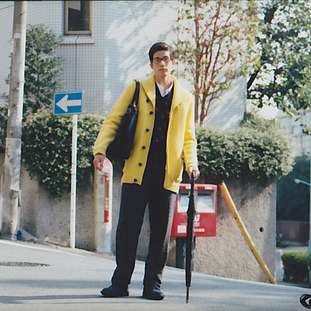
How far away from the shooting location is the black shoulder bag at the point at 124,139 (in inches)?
183

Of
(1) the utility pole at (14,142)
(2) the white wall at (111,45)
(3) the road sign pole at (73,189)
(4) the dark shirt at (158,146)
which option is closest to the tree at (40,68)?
(2) the white wall at (111,45)

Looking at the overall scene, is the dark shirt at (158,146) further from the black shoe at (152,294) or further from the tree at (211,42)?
the tree at (211,42)

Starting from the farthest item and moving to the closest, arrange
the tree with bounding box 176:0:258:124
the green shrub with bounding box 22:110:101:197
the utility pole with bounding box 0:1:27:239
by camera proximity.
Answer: the tree with bounding box 176:0:258:124 → the green shrub with bounding box 22:110:101:197 → the utility pole with bounding box 0:1:27:239

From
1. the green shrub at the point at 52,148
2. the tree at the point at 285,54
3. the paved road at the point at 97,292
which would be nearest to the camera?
the paved road at the point at 97,292

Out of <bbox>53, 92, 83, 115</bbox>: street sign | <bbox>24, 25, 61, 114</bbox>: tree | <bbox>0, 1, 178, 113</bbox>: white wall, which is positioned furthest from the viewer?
<bbox>0, 1, 178, 113</bbox>: white wall

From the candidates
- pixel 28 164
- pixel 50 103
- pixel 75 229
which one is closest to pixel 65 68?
pixel 50 103

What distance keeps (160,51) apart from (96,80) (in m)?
6.95

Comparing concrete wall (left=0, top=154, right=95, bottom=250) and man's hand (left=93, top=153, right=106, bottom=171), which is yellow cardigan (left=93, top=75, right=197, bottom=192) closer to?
man's hand (left=93, top=153, right=106, bottom=171)

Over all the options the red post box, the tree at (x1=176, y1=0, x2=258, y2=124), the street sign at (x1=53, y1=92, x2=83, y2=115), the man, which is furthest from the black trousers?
the tree at (x1=176, y1=0, x2=258, y2=124)

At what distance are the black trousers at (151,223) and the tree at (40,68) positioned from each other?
5900mm

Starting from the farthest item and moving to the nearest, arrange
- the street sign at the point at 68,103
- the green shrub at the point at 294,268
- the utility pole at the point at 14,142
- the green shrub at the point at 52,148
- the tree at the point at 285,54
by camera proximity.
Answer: the green shrub at the point at 294,268, the tree at the point at 285,54, the green shrub at the point at 52,148, the utility pole at the point at 14,142, the street sign at the point at 68,103

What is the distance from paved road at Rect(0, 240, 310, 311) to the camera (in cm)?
452

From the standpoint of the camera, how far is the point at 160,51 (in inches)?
183

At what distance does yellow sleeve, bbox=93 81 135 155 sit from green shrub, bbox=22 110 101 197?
5.45 m
